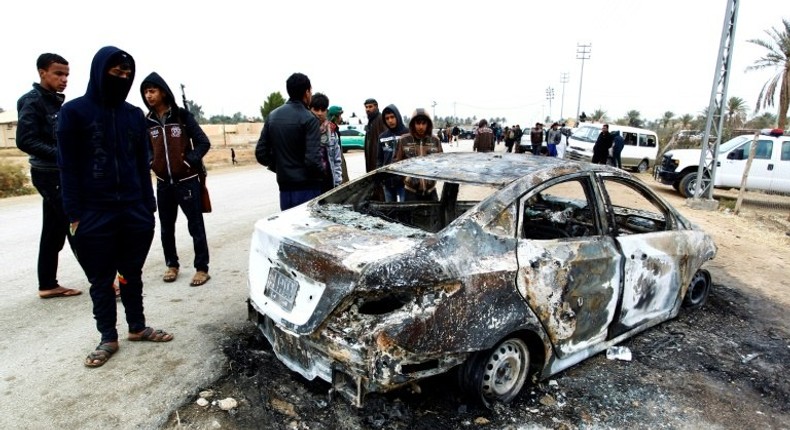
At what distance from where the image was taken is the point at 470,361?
2.57 meters

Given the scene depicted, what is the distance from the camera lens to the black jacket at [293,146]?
14.1 ft

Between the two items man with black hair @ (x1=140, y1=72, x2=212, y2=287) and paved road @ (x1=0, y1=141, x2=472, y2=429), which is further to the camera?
man with black hair @ (x1=140, y1=72, x2=212, y2=287)

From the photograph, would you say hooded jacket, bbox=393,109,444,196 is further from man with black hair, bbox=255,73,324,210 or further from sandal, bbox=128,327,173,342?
sandal, bbox=128,327,173,342

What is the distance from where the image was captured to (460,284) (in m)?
2.40

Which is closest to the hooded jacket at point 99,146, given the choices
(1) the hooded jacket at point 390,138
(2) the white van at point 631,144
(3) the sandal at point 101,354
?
(3) the sandal at point 101,354

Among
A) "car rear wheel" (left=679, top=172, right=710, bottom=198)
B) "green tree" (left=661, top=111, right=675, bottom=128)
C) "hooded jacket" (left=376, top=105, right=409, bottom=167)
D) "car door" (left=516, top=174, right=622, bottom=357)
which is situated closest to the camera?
"car door" (left=516, top=174, right=622, bottom=357)

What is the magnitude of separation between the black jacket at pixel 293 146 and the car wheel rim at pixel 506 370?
8.00 ft

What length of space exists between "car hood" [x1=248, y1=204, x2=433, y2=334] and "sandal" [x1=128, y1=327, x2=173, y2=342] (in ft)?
2.95

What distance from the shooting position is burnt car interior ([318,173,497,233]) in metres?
3.62

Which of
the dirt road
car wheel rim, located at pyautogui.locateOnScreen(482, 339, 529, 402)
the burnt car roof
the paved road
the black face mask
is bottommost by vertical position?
the dirt road

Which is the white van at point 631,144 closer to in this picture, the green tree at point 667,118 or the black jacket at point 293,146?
the black jacket at point 293,146

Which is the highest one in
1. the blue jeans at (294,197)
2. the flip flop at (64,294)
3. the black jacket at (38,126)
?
the black jacket at (38,126)

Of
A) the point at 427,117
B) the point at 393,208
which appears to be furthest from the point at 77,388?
the point at 427,117

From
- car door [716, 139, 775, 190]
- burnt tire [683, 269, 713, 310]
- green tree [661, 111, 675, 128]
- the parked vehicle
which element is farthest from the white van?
green tree [661, 111, 675, 128]
